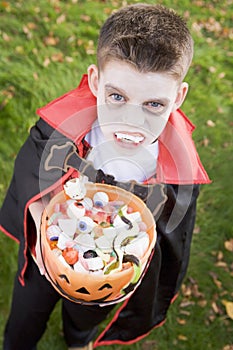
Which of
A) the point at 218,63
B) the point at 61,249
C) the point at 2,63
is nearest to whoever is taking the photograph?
the point at 61,249

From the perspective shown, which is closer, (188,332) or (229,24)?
(188,332)

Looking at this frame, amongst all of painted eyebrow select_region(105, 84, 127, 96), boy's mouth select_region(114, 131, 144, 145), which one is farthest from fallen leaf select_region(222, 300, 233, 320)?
painted eyebrow select_region(105, 84, 127, 96)

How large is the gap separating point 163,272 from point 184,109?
6.19ft

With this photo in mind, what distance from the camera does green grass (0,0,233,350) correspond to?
2.51 m

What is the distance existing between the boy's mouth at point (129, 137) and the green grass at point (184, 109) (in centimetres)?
135

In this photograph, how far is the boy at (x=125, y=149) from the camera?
53.7 inches

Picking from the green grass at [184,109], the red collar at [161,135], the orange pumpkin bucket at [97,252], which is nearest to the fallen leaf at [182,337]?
the green grass at [184,109]

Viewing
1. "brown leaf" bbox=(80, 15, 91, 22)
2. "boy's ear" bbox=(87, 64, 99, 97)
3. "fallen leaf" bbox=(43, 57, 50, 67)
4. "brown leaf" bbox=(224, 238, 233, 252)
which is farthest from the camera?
"brown leaf" bbox=(80, 15, 91, 22)

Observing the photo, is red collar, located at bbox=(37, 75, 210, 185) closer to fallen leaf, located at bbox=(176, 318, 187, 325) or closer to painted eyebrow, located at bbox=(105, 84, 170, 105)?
painted eyebrow, located at bbox=(105, 84, 170, 105)

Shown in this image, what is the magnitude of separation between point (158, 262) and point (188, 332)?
1.00 m

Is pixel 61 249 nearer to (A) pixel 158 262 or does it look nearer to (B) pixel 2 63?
(A) pixel 158 262

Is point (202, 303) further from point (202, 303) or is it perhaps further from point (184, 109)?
point (184, 109)

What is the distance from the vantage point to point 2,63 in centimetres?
323

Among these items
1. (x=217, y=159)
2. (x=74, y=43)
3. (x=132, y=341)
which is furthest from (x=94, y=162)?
(x=74, y=43)
